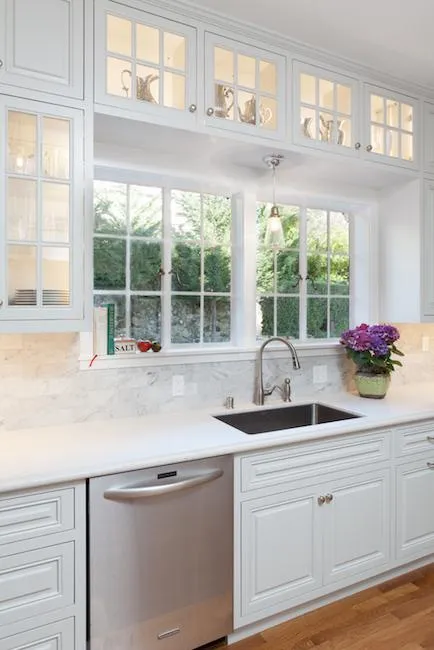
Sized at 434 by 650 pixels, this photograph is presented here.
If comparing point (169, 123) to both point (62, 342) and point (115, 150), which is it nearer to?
point (115, 150)

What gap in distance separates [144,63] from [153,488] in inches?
67.3

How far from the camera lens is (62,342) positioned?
2.04 meters

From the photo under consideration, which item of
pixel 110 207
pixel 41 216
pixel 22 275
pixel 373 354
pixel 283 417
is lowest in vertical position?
pixel 283 417

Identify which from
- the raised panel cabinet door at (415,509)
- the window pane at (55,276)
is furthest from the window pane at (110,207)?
the raised panel cabinet door at (415,509)

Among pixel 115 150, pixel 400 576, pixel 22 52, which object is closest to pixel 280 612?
pixel 400 576

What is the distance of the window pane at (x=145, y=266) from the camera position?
92.7 inches

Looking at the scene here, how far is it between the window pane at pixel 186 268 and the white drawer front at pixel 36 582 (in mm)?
1424

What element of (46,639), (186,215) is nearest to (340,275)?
(186,215)

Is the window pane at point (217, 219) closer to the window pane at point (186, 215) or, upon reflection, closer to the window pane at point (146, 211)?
the window pane at point (186, 215)

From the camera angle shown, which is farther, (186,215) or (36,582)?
(186,215)

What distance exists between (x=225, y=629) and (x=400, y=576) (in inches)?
42.4

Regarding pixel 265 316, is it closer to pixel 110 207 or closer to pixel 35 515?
pixel 110 207

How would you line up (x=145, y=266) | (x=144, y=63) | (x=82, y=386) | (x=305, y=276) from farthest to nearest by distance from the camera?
1. (x=305, y=276)
2. (x=145, y=266)
3. (x=82, y=386)
4. (x=144, y=63)

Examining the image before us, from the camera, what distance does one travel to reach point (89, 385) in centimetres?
209
